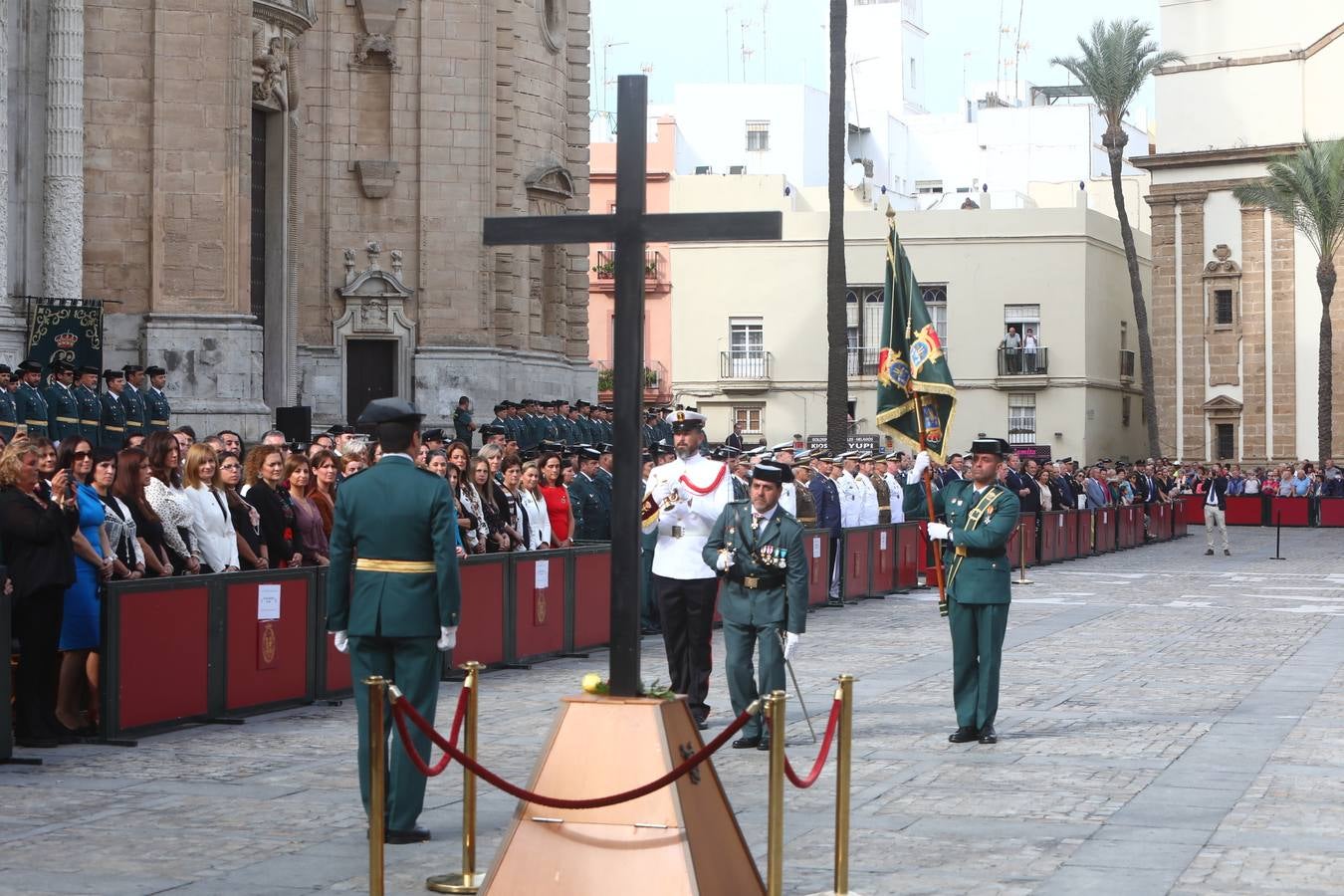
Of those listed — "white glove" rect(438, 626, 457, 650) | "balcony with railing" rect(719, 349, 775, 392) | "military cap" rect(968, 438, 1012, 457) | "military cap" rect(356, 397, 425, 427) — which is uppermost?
"balcony with railing" rect(719, 349, 775, 392)

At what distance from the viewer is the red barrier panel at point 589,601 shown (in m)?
19.1

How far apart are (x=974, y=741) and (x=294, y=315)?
2296 centimetres

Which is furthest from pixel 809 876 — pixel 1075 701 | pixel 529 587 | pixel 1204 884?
pixel 529 587

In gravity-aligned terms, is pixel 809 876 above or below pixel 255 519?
below

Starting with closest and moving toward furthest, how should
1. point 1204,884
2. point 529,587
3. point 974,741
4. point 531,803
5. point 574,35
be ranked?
point 531,803 < point 1204,884 < point 974,741 < point 529,587 < point 574,35

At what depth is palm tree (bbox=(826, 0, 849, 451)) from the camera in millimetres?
35281

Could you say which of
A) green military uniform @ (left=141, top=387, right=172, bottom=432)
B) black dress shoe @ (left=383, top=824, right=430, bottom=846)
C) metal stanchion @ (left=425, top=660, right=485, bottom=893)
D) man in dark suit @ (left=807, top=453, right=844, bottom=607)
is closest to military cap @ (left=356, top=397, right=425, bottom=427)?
metal stanchion @ (left=425, top=660, right=485, bottom=893)

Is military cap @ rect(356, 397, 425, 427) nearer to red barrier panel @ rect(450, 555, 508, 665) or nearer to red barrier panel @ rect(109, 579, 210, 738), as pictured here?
red barrier panel @ rect(109, 579, 210, 738)

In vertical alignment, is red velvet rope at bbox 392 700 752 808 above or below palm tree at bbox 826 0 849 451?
below

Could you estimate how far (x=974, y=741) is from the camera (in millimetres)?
12977

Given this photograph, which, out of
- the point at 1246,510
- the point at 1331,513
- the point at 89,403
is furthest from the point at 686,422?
the point at 1246,510

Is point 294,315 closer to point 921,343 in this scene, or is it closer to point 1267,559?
point 921,343

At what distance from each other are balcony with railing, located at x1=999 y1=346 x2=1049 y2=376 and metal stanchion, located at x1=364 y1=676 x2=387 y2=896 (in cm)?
5761

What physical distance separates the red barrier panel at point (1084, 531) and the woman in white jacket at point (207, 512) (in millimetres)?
27458
